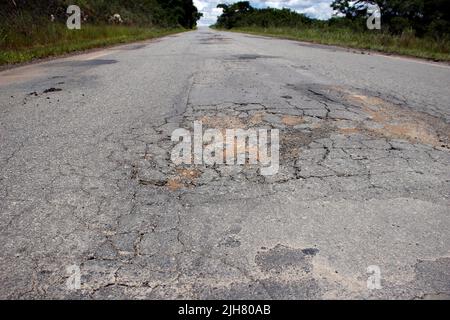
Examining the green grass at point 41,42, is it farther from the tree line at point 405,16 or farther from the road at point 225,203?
the tree line at point 405,16

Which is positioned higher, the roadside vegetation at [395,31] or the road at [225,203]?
the roadside vegetation at [395,31]

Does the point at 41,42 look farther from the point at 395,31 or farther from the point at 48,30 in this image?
the point at 395,31

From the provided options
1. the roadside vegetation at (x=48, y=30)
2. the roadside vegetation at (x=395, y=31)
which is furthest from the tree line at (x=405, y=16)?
the roadside vegetation at (x=48, y=30)

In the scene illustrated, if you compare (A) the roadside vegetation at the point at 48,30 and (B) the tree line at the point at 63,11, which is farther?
(B) the tree line at the point at 63,11

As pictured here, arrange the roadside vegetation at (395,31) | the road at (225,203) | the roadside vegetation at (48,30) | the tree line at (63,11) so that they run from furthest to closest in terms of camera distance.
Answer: the tree line at (63,11) → the roadside vegetation at (395,31) → the roadside vegetation at (48,30) → the road at (225,203)

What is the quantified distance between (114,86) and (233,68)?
276cm

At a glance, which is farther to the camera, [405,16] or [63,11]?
[405,16]

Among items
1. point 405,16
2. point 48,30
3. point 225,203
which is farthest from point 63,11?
point 405,16

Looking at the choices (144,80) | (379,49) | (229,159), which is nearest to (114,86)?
(144,80)

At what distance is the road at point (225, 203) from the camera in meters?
1.80

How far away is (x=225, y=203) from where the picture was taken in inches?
97.2

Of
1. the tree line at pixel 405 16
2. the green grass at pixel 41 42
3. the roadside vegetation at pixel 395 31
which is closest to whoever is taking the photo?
the green grass at pixel 41 42

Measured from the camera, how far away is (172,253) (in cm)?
197
